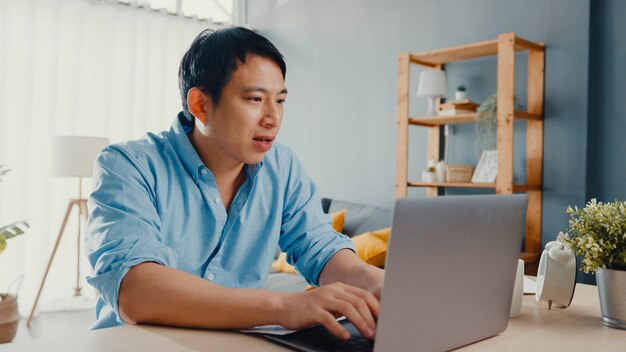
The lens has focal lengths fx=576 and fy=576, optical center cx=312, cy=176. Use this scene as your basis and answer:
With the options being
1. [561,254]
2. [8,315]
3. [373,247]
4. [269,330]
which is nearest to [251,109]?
[269,330]

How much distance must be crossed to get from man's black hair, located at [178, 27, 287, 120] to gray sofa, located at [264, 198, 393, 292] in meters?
1.86

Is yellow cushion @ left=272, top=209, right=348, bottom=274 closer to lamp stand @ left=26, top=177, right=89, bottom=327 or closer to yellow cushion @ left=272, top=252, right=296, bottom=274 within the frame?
yellow cushion @ left=272, top=252, right=296, bottom=274

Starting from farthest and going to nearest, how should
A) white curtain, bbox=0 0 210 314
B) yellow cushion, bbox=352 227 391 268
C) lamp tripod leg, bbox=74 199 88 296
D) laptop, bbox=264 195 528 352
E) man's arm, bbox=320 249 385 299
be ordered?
white curtain, bbox=0 0 210 314 < lamp tripod leg, bbox=74 199 88 296 < yellow cushion, bbox=352 227 391 268 < man's arm, bbox=320 249 385 299 < laptop, bbox=264 195 528 352

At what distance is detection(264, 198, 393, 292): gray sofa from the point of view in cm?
307

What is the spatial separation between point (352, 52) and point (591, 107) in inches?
71.5

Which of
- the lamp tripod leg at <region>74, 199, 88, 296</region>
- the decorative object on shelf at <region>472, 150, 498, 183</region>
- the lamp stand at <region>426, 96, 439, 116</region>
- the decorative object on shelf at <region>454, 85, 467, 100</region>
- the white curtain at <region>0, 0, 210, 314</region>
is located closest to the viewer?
the decorative object on shelf at <region>472, 150, 498, 183</region>

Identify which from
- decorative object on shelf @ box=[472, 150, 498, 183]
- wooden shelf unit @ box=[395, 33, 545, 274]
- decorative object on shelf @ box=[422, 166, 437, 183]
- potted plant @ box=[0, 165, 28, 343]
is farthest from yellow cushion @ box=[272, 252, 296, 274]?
potted plant @ box=[0, 165, 28, 343]

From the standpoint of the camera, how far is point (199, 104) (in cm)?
131

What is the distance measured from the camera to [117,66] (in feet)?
14.4

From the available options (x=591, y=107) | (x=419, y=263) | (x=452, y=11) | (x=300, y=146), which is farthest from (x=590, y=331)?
(x=300, y=146)

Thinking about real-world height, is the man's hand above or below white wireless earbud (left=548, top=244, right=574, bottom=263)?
below

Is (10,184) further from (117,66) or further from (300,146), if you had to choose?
(300,146)

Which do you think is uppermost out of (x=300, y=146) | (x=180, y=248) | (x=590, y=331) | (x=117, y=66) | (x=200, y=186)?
(x=117, y=66)

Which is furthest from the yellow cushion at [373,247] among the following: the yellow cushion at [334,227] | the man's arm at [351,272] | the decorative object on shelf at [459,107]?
the man's arm at [351,272]
